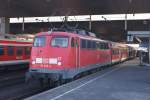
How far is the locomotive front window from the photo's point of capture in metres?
18.9

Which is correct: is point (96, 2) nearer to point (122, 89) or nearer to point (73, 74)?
point (73, 74)

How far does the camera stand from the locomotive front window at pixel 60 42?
744 inches

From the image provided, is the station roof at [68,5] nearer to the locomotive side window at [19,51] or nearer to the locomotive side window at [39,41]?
the locomotive side window at [19,51]

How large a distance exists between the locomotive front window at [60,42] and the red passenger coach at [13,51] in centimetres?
863

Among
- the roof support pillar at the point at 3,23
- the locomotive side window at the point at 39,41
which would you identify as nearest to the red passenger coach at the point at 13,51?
the locomotive side window at the point at 39,41

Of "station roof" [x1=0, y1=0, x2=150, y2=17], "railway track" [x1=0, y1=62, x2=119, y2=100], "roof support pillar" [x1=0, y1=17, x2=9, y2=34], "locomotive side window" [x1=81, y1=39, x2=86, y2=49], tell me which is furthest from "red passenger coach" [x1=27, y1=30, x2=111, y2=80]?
"roof support pillar" [x1=0, y1=17, x2=9, y2=34]

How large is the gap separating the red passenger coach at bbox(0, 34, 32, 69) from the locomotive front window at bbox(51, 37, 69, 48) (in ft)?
28.3

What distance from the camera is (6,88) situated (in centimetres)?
1967

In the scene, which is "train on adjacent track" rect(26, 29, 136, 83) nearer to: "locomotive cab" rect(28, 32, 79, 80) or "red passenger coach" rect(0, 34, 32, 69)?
"locomotive cab" rect(28, 32, 79, 80)

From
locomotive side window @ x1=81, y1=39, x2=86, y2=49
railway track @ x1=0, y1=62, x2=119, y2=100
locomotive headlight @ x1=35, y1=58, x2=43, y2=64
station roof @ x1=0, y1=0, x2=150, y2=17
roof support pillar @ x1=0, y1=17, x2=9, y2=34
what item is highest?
station roof @ x1=0, y1=0, x2=150, y2=17

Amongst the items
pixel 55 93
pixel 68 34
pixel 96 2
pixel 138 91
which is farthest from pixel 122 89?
pixel 96 2

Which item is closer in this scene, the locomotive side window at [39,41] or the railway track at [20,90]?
the railway track at [20,90]

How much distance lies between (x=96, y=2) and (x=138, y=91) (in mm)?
21095

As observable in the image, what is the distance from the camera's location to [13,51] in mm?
28812
